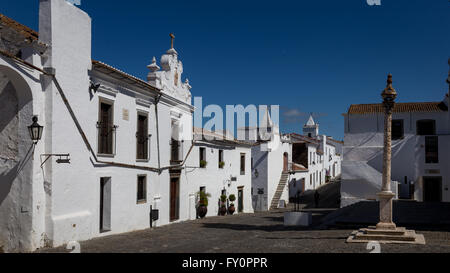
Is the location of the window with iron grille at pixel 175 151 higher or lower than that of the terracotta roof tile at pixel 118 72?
lower

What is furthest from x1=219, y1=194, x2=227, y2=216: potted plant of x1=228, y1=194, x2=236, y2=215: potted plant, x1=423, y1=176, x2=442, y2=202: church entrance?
x1=423, y1=176, x2=442, y2=202: church entrance

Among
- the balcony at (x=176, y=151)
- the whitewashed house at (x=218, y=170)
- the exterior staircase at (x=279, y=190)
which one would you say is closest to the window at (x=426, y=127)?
the whitewashed house at (x=218, y=170)

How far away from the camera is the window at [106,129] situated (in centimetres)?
1374

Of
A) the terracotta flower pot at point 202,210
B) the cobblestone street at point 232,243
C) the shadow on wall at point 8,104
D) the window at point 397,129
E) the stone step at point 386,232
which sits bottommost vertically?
the terracotta flower pot at point 202,210

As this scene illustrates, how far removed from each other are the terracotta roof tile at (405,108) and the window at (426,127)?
762mm

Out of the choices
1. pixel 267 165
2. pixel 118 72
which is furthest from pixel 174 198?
pixel 267 165

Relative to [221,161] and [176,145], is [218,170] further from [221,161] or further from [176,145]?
[176,145]

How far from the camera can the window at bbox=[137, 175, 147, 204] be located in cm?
1611

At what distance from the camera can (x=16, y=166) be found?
34.8 feet

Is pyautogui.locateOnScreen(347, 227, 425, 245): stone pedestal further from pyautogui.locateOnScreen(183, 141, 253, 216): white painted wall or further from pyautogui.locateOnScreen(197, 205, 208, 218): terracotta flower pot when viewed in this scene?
pyautogui.locateOnScreen(197, 205, 208, 218): terracotta flower pot

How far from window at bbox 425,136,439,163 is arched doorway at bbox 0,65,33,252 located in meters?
26.3

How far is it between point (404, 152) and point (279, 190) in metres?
11.2

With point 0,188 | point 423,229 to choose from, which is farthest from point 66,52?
point 423,229

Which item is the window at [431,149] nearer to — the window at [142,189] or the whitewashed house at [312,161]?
the whitewashed house at [312,161]
